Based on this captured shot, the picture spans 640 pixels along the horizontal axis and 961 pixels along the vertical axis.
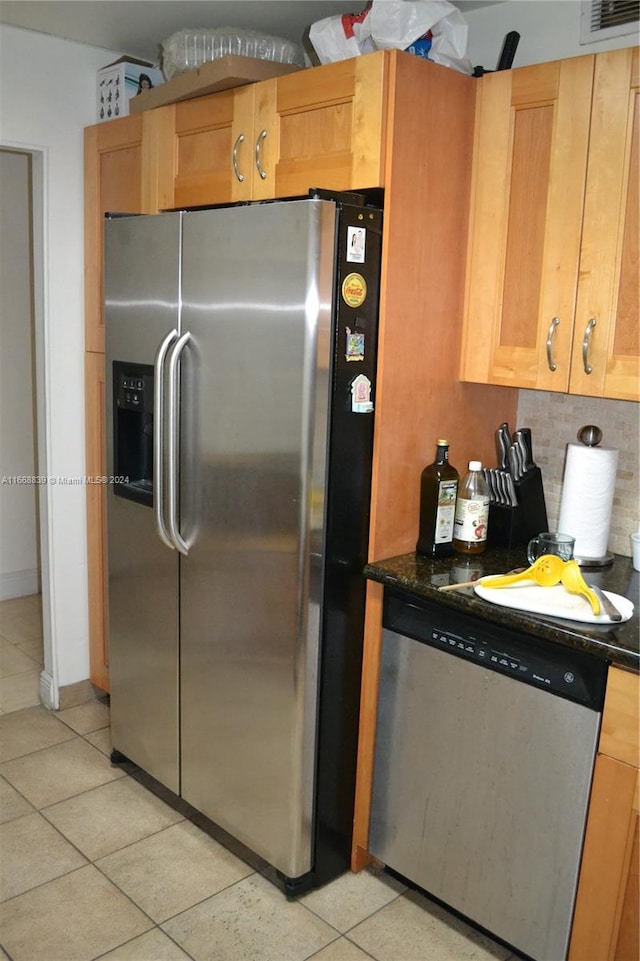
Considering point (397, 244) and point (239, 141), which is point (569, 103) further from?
point (239, 141)

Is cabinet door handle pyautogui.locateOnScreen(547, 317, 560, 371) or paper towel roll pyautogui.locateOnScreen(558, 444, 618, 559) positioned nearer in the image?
cabinet door handle pyautogui.locateOnScreen(547, 317, 560, 371)

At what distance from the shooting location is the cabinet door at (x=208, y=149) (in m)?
2.26

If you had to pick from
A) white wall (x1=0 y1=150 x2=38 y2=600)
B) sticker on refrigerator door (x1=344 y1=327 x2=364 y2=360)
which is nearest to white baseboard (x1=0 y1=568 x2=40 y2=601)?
white wall (x1=0 y1=150 x2=38 y2=600)

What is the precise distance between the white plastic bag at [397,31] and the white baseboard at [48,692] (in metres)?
2.31

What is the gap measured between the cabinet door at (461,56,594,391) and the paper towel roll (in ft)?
0.74

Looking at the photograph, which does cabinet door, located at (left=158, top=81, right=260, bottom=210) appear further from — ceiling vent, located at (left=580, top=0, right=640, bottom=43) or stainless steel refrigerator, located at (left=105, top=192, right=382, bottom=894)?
ceiling vent, located at (left=580, top=0, right=640, bottom=43)

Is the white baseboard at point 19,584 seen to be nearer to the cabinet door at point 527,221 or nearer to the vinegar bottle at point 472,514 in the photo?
the vinegar bottle at point 472,514

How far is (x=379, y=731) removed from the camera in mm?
2201

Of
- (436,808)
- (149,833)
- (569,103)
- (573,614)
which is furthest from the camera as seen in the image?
(149,833)

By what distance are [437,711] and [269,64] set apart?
Result: 1.71m

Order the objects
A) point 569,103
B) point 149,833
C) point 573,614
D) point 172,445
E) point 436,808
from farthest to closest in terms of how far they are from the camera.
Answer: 1. point 149,833
2. point 172,445
3. point 436,808
4. point 569,103
5. point 573,614

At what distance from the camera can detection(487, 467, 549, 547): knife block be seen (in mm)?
2285

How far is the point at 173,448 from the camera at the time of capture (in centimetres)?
225

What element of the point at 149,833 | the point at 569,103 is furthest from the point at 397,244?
the point at 149,833
